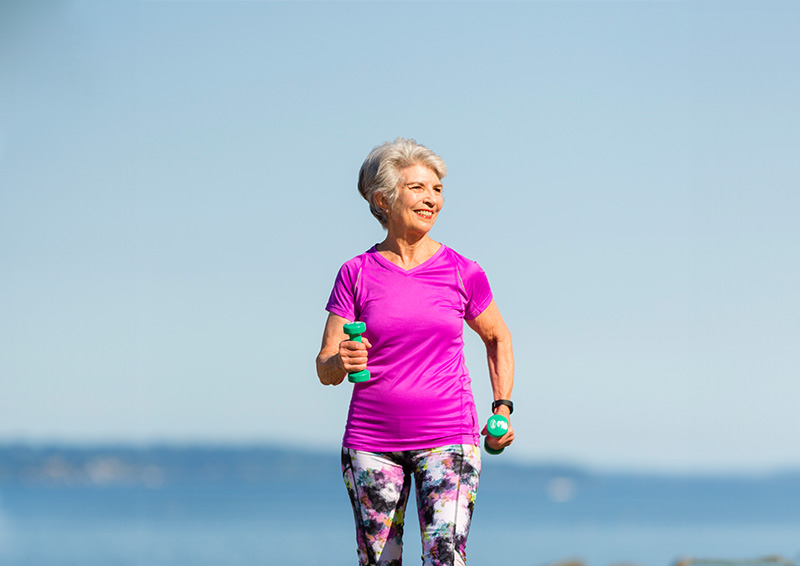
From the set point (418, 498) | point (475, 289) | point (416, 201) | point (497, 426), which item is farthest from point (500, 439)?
point (416, 201)

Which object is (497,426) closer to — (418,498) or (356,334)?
(418,498)

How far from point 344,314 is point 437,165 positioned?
75 cm

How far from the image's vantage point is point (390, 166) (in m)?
4.46

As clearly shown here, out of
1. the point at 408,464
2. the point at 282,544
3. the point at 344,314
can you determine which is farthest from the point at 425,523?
the point at 282,544

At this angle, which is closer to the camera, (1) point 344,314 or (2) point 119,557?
(1) point 344,314

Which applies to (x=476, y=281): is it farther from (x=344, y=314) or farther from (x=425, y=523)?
(x=425, y=523)

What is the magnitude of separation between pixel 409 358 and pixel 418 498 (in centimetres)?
58

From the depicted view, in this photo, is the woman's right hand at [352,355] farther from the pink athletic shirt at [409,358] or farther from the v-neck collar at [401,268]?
the v-neck collar at [401,268]

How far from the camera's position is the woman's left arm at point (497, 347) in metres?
4.55

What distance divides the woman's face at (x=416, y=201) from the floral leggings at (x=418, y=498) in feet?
3.11

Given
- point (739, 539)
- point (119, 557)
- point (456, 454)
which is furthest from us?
point (739, 539)

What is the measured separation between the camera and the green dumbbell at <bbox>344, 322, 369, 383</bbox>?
416cm

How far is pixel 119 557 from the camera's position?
27.7 meters

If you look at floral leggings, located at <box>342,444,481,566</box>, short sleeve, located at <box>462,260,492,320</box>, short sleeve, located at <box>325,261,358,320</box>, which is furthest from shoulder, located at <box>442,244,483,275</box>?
floral leggings, located at <box>342,444,481,566</box>
